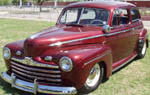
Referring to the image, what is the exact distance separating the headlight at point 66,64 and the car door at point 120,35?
1.40 meters

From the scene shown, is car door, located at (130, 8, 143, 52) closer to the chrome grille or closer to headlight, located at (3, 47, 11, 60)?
the chrome grille

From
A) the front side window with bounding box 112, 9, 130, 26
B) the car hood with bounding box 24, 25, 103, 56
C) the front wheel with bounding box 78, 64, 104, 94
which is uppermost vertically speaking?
the front side window with bounding box 112, 9, 130, 26

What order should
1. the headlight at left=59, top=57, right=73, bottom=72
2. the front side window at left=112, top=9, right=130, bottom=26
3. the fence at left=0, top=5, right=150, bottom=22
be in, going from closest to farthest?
the headlight at left=59, top=57, right=73, bottom=72 → the front side window at left=112, top=9, right=130, bottom=26 → the fence at left=0, top=5, right=150, bottom=22

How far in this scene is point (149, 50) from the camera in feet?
24.8

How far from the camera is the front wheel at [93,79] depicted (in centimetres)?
→ 375

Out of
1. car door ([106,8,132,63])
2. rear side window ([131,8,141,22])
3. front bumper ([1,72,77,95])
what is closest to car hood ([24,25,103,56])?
car door ([106,8,132,63])

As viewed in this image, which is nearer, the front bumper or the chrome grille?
the front bumper

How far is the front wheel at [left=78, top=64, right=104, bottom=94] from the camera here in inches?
148

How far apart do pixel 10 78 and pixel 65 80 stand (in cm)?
115

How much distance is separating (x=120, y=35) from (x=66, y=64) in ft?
6.60

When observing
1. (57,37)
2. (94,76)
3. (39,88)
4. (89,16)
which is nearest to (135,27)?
(89,16)

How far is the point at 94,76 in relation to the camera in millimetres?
3990

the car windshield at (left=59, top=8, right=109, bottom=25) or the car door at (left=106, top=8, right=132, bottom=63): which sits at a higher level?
the car windshield at (left=59, top=8, right=109, bottom=25)

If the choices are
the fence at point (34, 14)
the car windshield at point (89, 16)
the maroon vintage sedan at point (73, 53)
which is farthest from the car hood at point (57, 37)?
the fence at point (34, 14)
